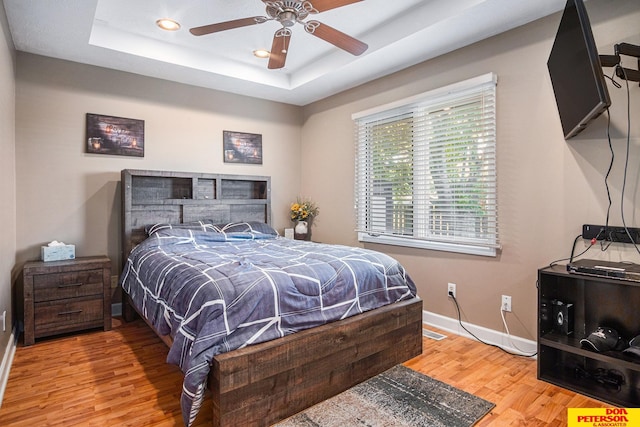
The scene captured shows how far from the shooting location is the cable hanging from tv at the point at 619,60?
6.67 ft

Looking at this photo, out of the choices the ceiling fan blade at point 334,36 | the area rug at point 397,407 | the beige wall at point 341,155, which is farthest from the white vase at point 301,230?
the area rug at point 397,407

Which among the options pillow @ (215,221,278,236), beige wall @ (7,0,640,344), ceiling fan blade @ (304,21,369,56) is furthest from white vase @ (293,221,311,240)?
ceiling fan blade @ (304,21,369,56)

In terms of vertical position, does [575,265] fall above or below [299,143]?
below

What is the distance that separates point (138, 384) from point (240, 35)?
2890mm

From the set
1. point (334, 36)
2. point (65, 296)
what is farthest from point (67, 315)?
point (334, 36)

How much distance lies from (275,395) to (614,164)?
2446 millimetres

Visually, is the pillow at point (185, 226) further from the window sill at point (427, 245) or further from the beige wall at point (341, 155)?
the window sill at point (427, 245)

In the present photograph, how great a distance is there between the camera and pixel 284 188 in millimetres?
4785

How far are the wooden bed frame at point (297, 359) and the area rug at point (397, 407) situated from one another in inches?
2.9

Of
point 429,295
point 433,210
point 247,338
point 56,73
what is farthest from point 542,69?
point 56,73

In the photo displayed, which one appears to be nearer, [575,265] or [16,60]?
[575,265]

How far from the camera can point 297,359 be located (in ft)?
6.15

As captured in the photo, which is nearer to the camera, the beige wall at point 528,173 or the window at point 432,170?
the beige wall at point 528,173

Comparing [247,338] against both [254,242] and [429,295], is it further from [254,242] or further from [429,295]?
[429,295]
